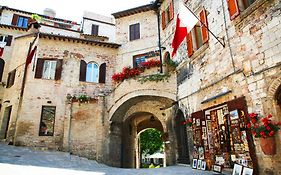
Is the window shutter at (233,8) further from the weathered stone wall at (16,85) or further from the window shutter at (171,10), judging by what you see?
the weathered stone wall at (16,85)

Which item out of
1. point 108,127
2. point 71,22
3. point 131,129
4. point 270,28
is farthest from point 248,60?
point 71,22

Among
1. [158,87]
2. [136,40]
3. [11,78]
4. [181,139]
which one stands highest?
[136,40]

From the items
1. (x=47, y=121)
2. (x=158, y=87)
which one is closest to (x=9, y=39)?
(x=47, y=121)

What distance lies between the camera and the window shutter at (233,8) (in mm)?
6662

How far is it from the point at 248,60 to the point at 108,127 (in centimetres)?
843

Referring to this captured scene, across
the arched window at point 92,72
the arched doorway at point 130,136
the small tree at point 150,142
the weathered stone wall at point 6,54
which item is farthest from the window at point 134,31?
the small tree at point 150,142

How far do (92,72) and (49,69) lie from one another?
9.15 ft

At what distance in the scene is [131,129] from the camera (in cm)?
1446

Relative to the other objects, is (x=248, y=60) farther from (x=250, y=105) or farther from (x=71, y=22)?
(x=71, y=22)

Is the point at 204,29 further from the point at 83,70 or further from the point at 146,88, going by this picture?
the point at 83,70

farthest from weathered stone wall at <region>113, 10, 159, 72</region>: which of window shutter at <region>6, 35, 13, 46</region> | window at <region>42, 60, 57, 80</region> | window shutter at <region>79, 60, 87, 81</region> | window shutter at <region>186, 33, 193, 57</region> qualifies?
window shutter at <region>6, 35, 13, 46</region>

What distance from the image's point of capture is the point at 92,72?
1413cm

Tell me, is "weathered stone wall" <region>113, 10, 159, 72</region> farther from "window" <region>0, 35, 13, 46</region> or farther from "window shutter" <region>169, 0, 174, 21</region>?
"window" <region>0, 35, 13, 46</region>

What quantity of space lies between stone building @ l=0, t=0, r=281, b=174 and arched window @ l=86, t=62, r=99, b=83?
71mm
